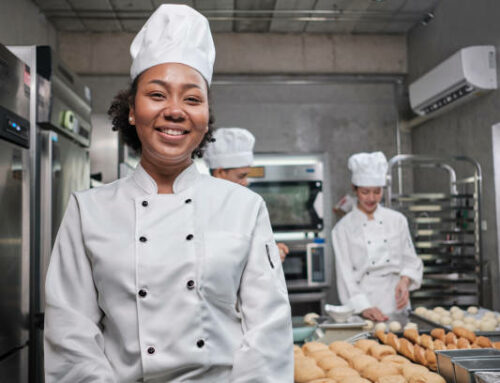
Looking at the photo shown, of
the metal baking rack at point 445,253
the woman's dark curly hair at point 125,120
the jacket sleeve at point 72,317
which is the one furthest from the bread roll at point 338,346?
the metal baking rack at point 445,253

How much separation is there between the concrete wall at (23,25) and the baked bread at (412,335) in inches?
142

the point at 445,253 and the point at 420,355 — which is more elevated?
the point at 445,253

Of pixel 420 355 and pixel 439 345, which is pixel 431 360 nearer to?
pixel 420 355

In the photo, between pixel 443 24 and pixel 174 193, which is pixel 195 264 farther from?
pixel 443 24

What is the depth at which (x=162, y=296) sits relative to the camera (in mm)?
1077

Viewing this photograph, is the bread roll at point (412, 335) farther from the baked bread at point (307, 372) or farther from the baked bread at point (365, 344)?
the baked bread at point (307, 372)

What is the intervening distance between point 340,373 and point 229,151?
1.44m

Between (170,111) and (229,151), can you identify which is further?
(229,151)

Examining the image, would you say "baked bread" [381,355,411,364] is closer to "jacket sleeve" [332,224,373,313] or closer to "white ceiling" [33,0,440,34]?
"jacket sleeve" [332,224,373,313]

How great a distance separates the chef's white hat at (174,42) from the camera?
1.16 meters

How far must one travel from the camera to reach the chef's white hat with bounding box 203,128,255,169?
8.89 ft

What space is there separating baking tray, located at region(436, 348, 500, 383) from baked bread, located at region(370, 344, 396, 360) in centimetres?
28

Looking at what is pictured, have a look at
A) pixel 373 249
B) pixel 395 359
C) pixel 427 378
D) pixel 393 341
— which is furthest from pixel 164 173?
pixel 373 249

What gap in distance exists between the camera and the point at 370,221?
330 cm
